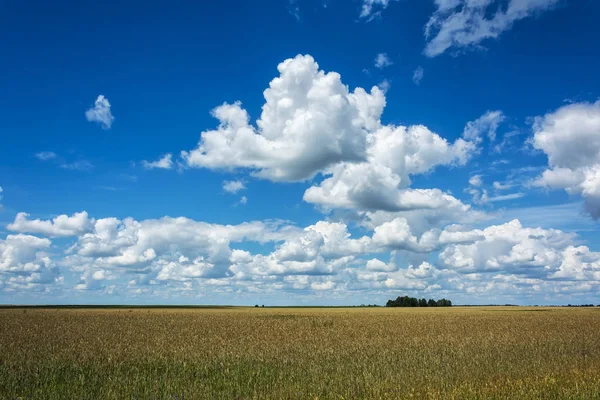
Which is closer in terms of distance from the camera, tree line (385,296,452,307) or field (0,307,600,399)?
field (0,307,600,399)

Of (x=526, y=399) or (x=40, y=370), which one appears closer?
(x=526, y=399)

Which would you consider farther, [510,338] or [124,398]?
[510,338]

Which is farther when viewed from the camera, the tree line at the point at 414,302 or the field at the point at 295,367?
the tree line at the point at 414,302

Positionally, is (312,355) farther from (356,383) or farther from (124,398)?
(124,398)

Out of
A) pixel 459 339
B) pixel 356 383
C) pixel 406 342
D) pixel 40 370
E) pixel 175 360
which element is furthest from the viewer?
pixel 459 339

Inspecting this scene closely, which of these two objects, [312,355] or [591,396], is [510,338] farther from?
[591,396]

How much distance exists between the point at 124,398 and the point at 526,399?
1019 cm

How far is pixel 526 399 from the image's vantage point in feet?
35.9

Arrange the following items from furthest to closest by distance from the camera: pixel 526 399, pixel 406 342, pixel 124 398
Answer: pixel 406 342 → pixel 124 398 → pixel 526 399

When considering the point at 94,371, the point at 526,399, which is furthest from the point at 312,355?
the point at 526,399

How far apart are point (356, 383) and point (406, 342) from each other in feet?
37.8

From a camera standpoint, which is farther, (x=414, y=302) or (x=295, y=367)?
(x=414, y=302)

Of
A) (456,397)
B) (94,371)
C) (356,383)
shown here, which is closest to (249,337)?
(94,371)

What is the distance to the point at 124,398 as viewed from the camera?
480 inches
